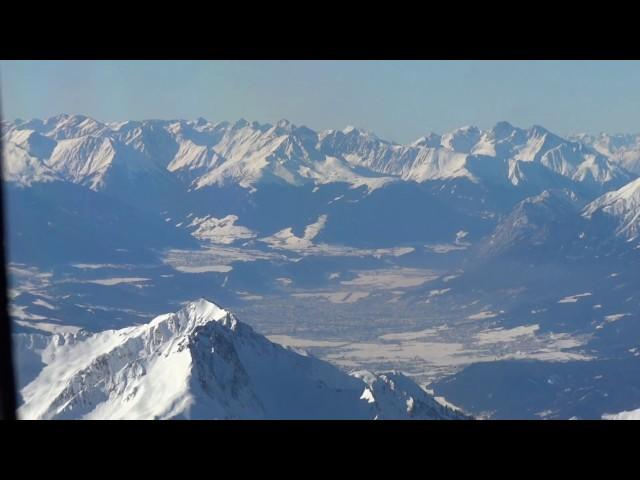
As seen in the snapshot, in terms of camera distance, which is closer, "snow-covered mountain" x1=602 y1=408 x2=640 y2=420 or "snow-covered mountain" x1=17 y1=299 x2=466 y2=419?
"snow-covered mountain" x1=602 y1=408 x2=640 y2=420

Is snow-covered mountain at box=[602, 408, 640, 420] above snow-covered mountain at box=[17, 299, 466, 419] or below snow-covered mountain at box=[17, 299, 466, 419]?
below

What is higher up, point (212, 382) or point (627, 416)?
point (212, 382)

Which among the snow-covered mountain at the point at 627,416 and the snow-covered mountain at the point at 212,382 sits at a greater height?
the snow-covered mountain at the point at 212,382
